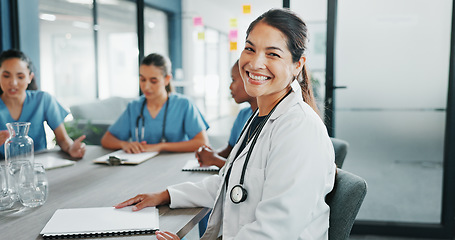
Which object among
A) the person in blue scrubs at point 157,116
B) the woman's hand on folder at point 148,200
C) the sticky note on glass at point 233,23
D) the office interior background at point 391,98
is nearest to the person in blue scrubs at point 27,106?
the person in blue scrubs at point 157,116

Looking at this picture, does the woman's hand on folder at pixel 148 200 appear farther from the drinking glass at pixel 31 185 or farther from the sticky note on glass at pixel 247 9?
the sticky note on glass at pixel 247 9

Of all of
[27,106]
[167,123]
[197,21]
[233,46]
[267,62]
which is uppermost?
[197,21]

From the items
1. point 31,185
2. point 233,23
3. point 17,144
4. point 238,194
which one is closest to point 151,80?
point 17,144

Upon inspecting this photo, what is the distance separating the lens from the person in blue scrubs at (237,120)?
183cm

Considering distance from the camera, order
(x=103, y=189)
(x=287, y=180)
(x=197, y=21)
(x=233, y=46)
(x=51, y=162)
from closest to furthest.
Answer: (x=287, y=180) → (x=103, y=189) → (x=51, y=162) → (x=233, y=46) → (x=197, y=21)

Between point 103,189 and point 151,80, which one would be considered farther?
point 151,80

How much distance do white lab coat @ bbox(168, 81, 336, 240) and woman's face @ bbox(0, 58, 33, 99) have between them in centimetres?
154

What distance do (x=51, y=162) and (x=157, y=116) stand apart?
27.2 inches

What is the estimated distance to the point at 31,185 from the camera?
1315mm

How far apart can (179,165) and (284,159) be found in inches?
38.3

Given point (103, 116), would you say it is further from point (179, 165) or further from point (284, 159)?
point (284, 159)

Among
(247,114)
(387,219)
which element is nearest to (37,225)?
(247,114)

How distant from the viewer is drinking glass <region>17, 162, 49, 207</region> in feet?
4.28

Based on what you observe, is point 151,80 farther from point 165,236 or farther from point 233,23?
point 165,236
